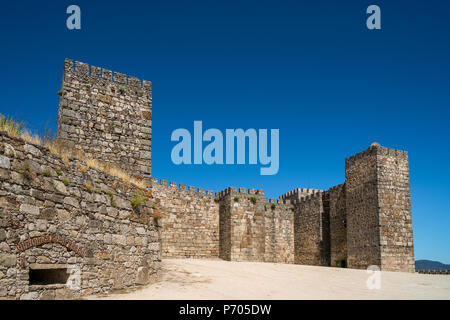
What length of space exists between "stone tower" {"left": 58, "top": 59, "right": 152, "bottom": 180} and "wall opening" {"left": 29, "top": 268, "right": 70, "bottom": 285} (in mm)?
5070

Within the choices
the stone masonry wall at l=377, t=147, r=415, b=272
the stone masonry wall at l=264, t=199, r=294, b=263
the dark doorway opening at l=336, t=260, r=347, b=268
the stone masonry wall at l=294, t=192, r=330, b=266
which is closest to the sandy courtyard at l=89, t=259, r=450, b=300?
the stone masonry wall at l=377, t=147, r=415, b=272

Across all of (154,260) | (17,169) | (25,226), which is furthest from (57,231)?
(154,260)

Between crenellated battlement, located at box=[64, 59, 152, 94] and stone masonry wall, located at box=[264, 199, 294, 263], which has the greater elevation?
crenellated battlement, located at box=[64, 59, 152, 94]

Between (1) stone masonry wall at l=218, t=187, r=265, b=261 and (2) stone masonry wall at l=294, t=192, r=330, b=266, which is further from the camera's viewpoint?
(2) stone masonry wall at l=294, t=192, r=330, b=266

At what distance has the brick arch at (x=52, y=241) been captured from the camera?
25.9 feet

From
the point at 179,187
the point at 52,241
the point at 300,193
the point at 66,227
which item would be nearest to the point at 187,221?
the point at 179,187

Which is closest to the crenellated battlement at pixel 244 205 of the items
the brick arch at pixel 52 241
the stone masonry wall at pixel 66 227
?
the stone masonry wall at pixel 66 227

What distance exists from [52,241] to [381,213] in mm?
Answer: 17448

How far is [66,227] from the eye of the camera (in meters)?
8.98

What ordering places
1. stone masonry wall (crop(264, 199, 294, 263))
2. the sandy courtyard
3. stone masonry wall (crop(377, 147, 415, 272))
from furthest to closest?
stone masonry wall (crop(264, 199, 294, 263)) < stone masonry wall (crop(377, 147, 415, 272)) < the sandy courtyard

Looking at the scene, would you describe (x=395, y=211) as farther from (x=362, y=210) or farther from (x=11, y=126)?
(x=11, y=126)

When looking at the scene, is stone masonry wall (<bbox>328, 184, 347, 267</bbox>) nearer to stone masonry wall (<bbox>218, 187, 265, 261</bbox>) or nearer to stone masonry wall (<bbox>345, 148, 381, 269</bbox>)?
stone masonry wall (<bbox>345, 148, 381, 269</bbox>)

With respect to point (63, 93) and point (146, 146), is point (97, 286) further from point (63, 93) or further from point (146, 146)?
point (63, 93)

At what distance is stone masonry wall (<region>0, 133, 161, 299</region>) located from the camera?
7.74m
